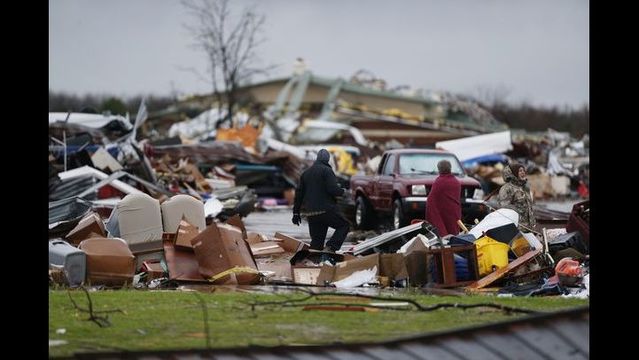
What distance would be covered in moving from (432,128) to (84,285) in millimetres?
72076

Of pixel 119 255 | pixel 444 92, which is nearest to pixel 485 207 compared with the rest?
pixel 119 255

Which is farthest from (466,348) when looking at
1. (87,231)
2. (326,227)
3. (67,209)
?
(67,209)

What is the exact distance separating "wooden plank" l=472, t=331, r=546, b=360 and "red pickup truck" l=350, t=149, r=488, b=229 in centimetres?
1258

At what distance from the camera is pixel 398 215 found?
69.4 feet

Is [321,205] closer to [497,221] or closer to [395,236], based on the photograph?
[395,236]

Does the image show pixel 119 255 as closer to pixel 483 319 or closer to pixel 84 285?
pixel 84 285

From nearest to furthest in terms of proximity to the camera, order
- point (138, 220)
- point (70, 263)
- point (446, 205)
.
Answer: point (70, 263), point (138, 220), point (446, 205)

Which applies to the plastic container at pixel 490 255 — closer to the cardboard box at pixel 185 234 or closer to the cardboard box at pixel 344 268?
the cardboard box at pixel 344 268

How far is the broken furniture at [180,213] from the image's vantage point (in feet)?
46.4

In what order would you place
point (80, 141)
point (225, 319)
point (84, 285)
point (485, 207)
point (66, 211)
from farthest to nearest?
point (80, 141)
point (485, 207)
point (66, 211)
point (84, 285)
point (225, 319)

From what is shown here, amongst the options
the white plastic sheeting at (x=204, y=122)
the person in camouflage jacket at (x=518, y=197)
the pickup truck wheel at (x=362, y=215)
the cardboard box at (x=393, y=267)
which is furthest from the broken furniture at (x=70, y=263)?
the white plastic sheeting at (x=204, y=122)

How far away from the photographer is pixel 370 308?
961 centimetres

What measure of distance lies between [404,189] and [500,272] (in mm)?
8097

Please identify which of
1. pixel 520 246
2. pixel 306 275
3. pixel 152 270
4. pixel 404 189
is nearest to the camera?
pixel 152 270
